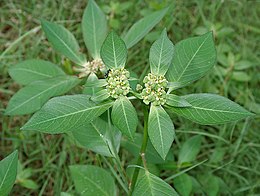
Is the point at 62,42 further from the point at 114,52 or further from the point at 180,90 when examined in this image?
the point at 180,90

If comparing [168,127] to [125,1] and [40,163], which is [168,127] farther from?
[125,1]

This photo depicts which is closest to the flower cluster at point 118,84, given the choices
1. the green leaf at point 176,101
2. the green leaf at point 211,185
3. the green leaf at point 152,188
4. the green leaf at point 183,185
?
the green leaf at point 176,101

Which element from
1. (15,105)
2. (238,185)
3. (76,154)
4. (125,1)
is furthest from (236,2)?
(15,105)

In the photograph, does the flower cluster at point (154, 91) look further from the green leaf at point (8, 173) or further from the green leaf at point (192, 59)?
the green leaf at point (8, 173)

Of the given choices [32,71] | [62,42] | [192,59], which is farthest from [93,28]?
[192,59]

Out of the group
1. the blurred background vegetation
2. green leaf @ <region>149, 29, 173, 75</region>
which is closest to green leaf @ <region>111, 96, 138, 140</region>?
green leaf @ <region>149, 29, 173, 75</region>
